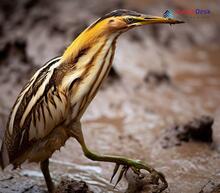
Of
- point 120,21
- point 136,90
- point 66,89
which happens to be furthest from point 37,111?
point 136,90

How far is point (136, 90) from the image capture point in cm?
447

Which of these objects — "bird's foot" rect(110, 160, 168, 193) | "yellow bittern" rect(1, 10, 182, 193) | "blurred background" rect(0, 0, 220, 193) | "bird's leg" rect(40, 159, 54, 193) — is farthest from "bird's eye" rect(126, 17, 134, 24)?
"blurred background" rect(0, 0, 220, 193)

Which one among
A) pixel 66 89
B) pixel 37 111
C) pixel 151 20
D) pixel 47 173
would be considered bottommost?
pixel 47 173

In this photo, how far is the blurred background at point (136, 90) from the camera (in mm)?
3055

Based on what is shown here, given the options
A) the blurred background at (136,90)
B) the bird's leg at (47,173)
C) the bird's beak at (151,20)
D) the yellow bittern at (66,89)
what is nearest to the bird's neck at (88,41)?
the yellow bittern at (66,89)

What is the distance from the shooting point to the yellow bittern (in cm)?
229

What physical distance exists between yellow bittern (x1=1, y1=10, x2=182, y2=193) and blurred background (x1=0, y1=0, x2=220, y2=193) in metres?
0.46

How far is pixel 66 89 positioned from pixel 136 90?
222cm

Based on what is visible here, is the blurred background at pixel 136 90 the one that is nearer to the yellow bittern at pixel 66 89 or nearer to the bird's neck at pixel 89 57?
the yellow bittern at pixel 66 89

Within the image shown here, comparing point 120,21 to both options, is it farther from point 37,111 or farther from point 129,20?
point 37,111

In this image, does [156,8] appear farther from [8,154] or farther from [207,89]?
[8,154]

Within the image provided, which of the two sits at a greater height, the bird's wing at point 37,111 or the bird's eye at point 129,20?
the bird's eye at point 129,20

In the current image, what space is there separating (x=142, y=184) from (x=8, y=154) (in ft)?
2.02

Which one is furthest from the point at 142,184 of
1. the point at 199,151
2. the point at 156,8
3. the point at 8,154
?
the point at 156,8
